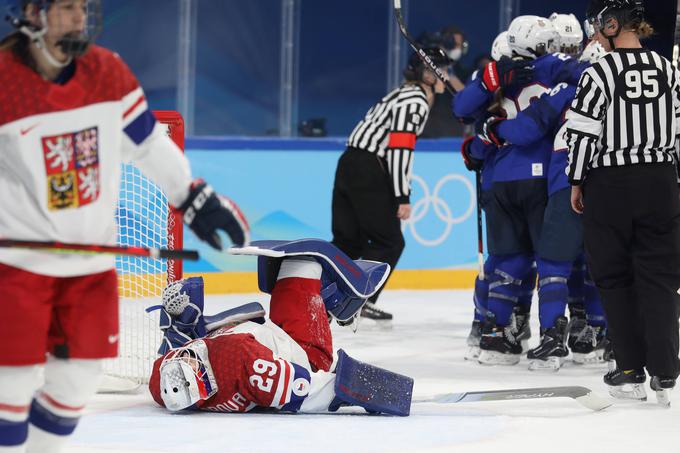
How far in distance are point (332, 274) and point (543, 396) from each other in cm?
75

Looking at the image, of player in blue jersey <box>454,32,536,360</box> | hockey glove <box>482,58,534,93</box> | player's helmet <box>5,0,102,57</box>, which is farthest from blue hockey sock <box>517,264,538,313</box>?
player's helmet <box>5,0,102,57</box>

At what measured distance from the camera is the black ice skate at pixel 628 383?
4.05m

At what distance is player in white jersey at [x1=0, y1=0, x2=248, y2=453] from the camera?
243 cm

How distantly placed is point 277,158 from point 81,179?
4.77m

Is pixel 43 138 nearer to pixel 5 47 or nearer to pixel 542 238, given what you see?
pixel 5 47

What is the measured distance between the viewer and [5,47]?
2.47 m

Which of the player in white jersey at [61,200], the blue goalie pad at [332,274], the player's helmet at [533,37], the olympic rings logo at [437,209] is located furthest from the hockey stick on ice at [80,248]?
the olympic rings logo at [437,209]

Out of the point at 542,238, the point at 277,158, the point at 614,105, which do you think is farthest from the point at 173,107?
the point at 614,105

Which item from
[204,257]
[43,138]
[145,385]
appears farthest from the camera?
[204,257]

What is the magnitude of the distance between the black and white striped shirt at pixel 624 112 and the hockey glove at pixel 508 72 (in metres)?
0.88

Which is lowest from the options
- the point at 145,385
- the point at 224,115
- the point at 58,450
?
the point at 145,385

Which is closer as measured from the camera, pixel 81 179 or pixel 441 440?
pixel 81 179

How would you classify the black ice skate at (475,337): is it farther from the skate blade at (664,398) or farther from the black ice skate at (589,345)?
the skate blade at (664,398)

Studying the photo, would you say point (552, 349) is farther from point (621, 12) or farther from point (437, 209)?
point (437, 209)
